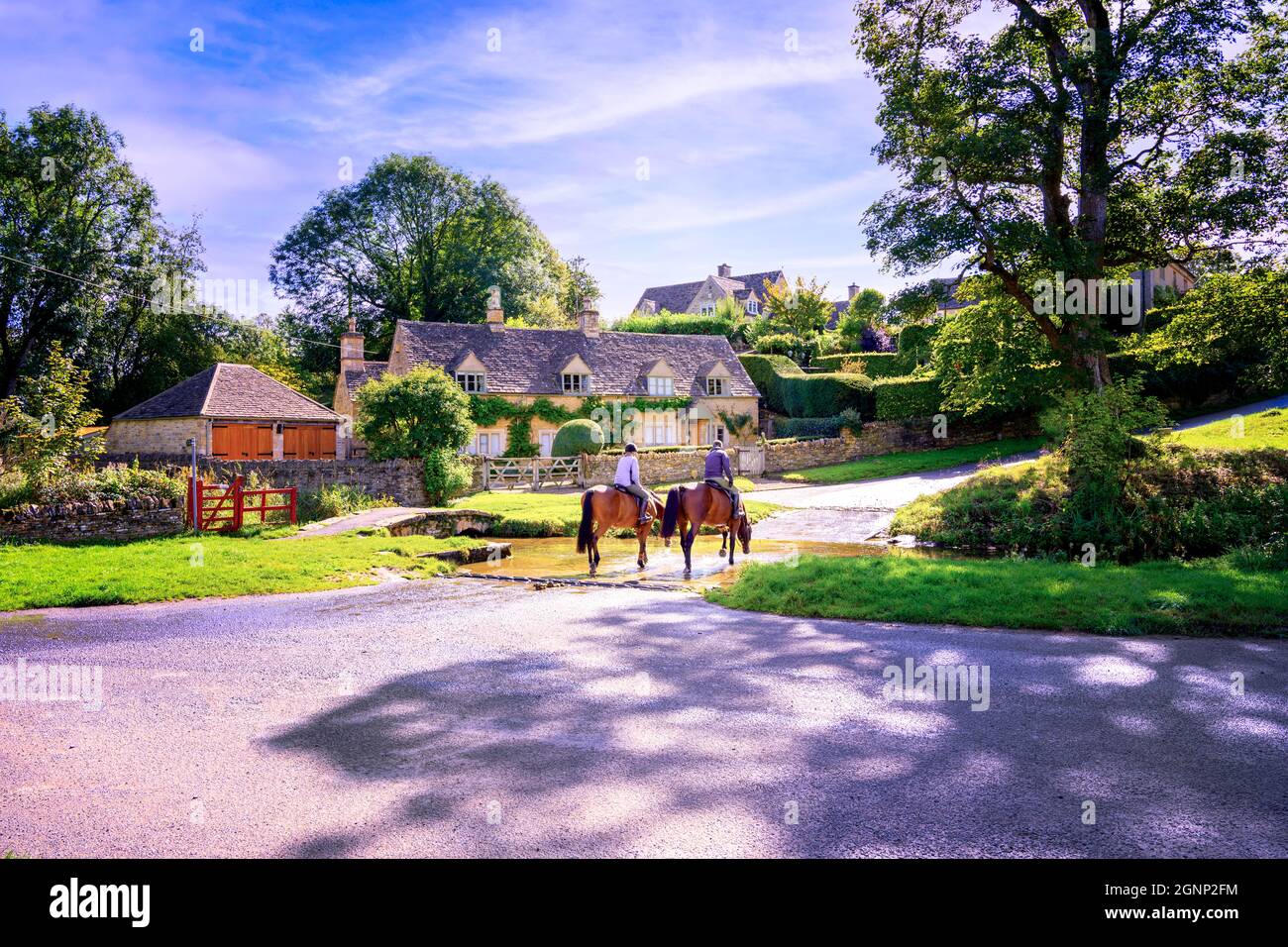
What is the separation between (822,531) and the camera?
2428cm

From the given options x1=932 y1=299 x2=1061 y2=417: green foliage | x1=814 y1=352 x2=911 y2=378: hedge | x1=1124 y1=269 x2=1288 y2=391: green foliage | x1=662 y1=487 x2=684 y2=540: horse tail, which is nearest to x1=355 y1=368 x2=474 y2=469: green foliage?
x1=662 y1=487 x2=684 y2=540: horse tail

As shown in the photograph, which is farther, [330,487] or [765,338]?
[765,338]

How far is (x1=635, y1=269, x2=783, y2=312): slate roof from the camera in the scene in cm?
8625

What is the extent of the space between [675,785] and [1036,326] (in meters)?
21.5

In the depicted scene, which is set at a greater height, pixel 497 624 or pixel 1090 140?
pixel 1090 140

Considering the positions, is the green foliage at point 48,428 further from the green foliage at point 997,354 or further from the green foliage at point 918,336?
the green foliage at point 918,336

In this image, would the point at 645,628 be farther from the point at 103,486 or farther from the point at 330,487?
the point at 330,487

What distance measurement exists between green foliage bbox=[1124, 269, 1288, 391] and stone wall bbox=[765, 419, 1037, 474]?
21.8m

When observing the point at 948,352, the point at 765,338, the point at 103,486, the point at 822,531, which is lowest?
the point at 822,531

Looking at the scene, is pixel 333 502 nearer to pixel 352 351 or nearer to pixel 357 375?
pixel 357 375

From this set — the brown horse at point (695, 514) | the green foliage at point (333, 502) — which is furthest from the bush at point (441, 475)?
the brown horse at point (695, 514)
